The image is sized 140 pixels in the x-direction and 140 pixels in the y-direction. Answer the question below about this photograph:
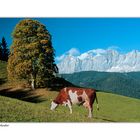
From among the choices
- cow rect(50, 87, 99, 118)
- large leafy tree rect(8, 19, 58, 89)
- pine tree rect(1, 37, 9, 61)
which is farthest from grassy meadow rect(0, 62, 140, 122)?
large leafy tree rect(8, 19, 58, 89)

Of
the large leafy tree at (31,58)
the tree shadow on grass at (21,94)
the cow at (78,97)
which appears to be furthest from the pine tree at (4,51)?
the cow at (78,97)

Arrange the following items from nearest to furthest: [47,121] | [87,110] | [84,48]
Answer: [47,121] → [87,110] → [84,48]

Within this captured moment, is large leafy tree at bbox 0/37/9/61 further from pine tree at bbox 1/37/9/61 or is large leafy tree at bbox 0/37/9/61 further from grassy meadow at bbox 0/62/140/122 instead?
grassy meadow at bbox 0/62/140/122

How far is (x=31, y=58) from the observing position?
36.5 metres

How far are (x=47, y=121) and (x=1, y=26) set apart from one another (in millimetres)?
8230

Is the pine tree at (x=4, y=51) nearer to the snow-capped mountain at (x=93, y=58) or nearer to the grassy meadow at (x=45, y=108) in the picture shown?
the grassy meadow at (x=45, y=108)

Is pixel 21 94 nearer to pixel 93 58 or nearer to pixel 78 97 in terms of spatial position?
pixel 93 58

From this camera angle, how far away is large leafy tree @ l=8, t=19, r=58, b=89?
115 ft
